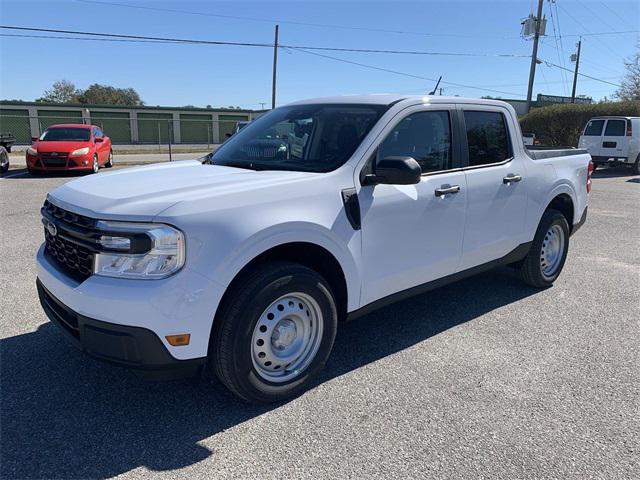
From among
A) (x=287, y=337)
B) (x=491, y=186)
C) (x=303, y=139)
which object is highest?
(x=303, y=139)

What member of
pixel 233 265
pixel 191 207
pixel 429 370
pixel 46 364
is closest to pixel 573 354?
pixel 429 370

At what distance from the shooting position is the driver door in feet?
11.3

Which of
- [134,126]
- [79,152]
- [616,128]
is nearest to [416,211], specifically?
[79,152]

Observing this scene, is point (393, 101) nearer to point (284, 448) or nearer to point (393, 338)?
point (393, 338)

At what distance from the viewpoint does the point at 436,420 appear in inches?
118

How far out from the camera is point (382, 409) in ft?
10.1

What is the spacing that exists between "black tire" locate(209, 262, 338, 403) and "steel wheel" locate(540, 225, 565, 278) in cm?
306

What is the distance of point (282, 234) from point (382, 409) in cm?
121

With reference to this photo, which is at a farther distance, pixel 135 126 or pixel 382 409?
pixel 135 126

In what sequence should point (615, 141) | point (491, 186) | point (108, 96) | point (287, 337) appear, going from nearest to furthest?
point (287, 337)
point (491, 186)
point (615, 141)
point (108, 96)

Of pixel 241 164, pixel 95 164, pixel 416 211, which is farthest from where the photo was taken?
pixel 95 164

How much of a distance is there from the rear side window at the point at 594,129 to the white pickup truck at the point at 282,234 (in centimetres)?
1672

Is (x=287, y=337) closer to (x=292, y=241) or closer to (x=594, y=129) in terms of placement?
(x=292, y=241)

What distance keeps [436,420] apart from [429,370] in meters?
0.62
